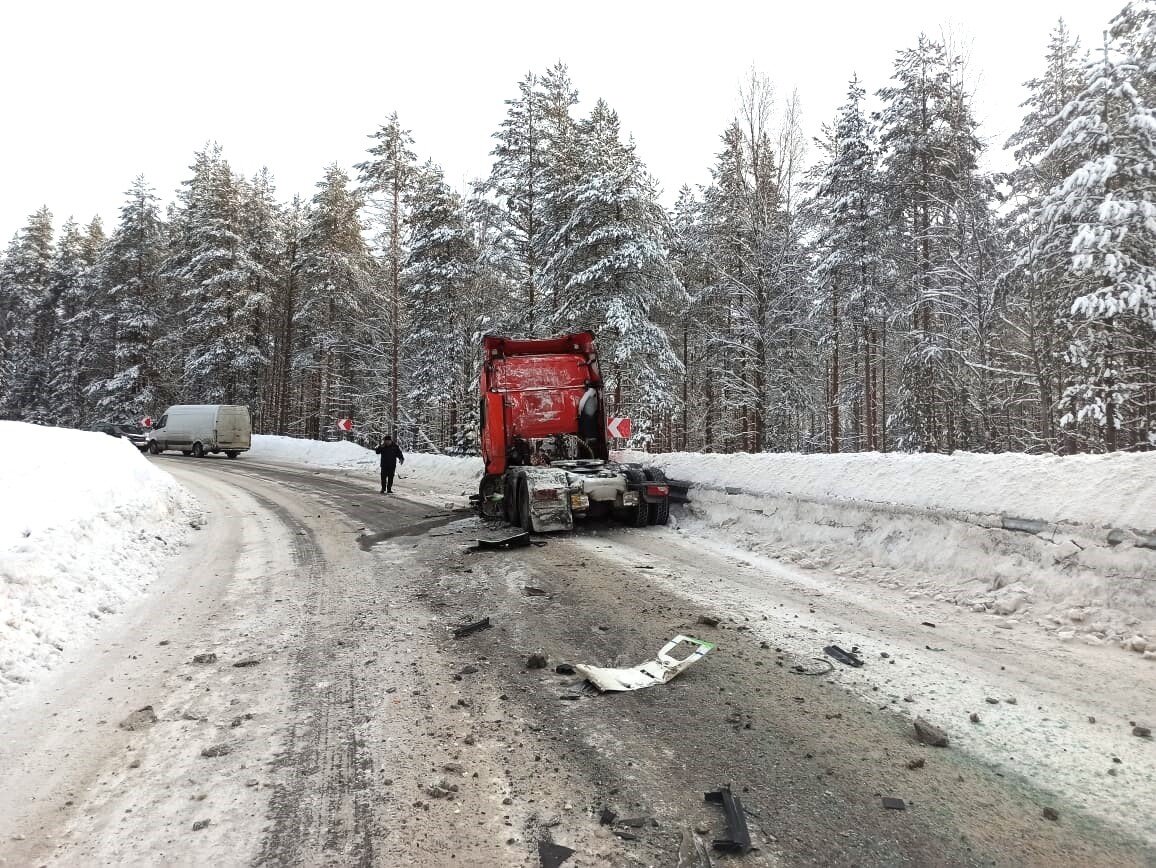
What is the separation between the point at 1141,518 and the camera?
4672 mm

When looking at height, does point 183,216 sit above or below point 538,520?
above

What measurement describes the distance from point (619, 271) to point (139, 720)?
17231 mm

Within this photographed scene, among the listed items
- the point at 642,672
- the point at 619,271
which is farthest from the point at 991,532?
the point at 619,271

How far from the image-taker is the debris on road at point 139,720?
3.15m

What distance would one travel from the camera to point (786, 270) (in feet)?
61.9

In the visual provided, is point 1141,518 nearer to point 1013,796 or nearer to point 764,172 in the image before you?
point 1013,796

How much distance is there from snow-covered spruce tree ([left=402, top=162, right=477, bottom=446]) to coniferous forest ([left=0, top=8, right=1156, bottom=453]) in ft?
0.35

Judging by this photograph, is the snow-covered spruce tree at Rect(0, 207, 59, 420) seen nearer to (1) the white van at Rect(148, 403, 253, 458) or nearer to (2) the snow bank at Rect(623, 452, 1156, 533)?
(1) the white van at Rect(148, 403, 253, 458)

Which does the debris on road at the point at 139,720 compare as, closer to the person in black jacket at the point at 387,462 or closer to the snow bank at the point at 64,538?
the snow bank at the point at 64,538

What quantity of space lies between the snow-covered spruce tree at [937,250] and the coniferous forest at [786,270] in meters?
0.10

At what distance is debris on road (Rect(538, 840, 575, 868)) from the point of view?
207 cm

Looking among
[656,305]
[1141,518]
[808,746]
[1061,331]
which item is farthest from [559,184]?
[808,746]

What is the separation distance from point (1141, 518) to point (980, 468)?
1.80 metres

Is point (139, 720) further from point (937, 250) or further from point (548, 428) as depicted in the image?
point (937, 250)
